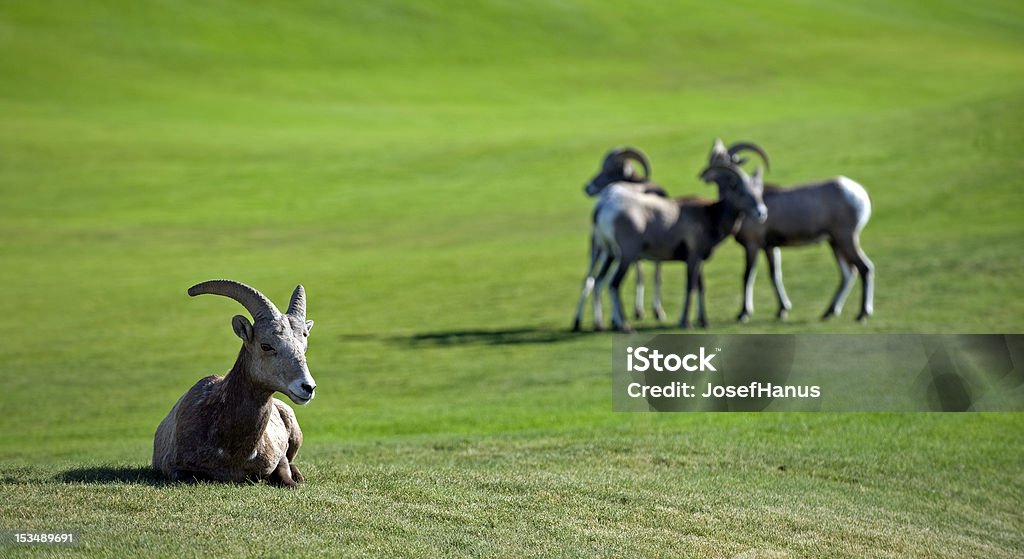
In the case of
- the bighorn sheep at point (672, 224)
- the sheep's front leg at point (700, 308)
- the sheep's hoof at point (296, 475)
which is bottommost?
the sheep's hoof at point (296, 475)

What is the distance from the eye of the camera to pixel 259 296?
10719mm

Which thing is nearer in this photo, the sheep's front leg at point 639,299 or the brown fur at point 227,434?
the brown fur at point 227,434

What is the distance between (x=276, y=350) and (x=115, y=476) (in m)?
2.53

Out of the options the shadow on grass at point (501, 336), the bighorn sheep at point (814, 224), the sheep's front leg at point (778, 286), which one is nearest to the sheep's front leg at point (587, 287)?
the shadow on grass at point (501, 336)

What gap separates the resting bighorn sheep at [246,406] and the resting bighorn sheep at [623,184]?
15154mm

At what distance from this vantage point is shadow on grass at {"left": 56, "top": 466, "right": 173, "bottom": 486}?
11586 mm

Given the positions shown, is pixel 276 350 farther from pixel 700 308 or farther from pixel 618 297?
pixel 700 308

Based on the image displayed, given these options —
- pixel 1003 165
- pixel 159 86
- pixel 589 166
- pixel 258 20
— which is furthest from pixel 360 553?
pixel 258 20

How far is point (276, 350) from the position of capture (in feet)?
34.7

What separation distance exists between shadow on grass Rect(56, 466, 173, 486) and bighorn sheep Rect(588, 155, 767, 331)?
14.3m

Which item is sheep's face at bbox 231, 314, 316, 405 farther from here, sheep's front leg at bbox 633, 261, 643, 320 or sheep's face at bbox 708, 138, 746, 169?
sheep's front leg at bbox 633, 261, 643, 320

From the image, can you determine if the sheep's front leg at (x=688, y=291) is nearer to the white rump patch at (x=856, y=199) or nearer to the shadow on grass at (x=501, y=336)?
the shadow on grass at (x=501, y=336)

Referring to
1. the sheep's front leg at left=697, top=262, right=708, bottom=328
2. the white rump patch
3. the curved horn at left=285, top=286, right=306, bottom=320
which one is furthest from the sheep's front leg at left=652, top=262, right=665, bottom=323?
the curved horn at left=285, top=286, right=306, bottom=320

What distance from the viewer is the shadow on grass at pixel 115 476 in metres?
11.6
